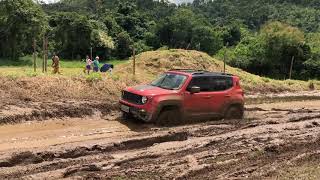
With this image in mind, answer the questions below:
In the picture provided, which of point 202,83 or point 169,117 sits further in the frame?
point 202,83

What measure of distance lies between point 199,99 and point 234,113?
193cm

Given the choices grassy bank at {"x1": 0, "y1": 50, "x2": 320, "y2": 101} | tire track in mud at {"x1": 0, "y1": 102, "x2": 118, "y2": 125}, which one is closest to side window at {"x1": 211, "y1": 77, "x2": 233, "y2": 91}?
tire track in mud at {"x1": 0, "y1": 102, "x2": 118, "y2": 125}

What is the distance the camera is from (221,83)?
54.5ft

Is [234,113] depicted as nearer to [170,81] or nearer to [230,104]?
[230,104]

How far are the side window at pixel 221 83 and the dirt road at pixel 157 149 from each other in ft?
3.91

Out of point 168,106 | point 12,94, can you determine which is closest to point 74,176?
point 168,106

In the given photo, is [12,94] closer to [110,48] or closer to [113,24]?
[110,48]

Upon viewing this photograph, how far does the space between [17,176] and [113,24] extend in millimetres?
53657

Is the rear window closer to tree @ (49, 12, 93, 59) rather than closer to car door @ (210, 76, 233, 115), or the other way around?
car door @ (210, 76, 233, 115)

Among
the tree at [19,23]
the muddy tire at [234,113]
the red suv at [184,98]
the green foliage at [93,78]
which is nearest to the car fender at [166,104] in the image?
the red suv at [184,98]

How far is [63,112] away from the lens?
16688 millimetres

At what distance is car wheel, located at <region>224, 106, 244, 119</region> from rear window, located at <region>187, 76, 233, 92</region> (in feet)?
2.71

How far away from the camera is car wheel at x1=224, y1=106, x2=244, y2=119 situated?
16.9 m

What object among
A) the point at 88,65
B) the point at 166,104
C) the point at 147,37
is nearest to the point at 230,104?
the point at 166,104
